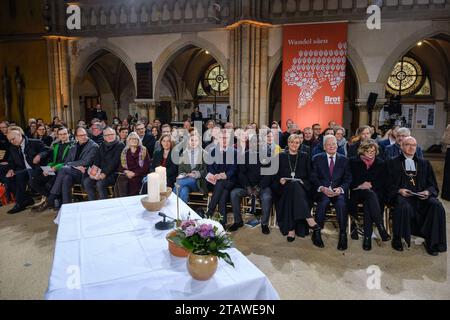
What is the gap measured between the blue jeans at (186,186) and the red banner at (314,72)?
17.9ft

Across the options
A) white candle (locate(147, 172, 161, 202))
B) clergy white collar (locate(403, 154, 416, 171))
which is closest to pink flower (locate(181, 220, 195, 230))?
white candle (locate(147, 172, 161, 202))

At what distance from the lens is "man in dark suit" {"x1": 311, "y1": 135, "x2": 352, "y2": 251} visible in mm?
4301

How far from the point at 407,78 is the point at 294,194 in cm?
1107

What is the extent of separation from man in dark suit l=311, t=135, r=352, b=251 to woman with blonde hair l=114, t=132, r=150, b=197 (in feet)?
8.29

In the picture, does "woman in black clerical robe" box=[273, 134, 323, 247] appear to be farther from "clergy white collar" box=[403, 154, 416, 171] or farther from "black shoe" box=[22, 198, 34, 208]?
"black shoe" box=[22, 198, 34, 208]

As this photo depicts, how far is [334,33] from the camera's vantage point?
9180mm

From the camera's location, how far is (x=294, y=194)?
4371 millimetres

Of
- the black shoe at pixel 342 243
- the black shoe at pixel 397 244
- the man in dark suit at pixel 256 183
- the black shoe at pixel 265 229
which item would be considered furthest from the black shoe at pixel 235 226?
the black shoe at pixel 397 244

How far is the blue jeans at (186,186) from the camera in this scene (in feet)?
16.2

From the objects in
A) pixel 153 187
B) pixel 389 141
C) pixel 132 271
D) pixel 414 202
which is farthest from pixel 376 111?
pixel 132 271
